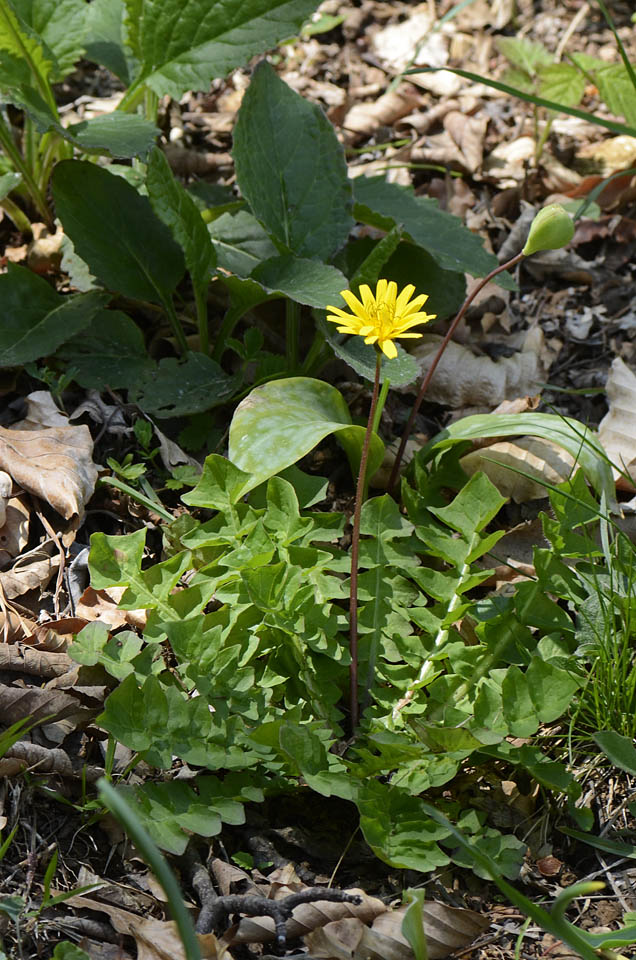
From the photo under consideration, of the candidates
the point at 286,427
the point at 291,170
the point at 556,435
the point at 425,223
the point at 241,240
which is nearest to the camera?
the point at 286,427

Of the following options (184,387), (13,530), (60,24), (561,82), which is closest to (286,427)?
(184,387)

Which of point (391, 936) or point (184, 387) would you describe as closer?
point (391, 936)

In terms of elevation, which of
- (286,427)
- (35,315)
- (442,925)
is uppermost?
(35,315)

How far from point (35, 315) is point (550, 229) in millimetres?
1478

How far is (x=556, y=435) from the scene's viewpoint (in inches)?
82.8

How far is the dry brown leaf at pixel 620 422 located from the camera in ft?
7.78

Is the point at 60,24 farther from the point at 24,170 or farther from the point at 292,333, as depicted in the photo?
the point at 292,333

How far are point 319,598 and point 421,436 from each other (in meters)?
0.91

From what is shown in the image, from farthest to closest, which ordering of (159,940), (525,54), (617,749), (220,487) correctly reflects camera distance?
(525,54)
(220,487)
(617,749)
(159,940)

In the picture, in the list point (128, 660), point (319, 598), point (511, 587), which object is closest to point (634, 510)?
point (511, 587)

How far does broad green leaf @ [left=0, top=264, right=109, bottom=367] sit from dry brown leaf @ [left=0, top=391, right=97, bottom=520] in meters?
0.21

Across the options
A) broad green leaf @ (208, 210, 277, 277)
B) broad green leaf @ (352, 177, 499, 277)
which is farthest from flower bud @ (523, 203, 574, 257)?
broad green leaf @ (208, 210, 277, 277)

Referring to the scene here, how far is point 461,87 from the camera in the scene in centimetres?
380

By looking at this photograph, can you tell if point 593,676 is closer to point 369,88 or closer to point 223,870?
point 223,870
